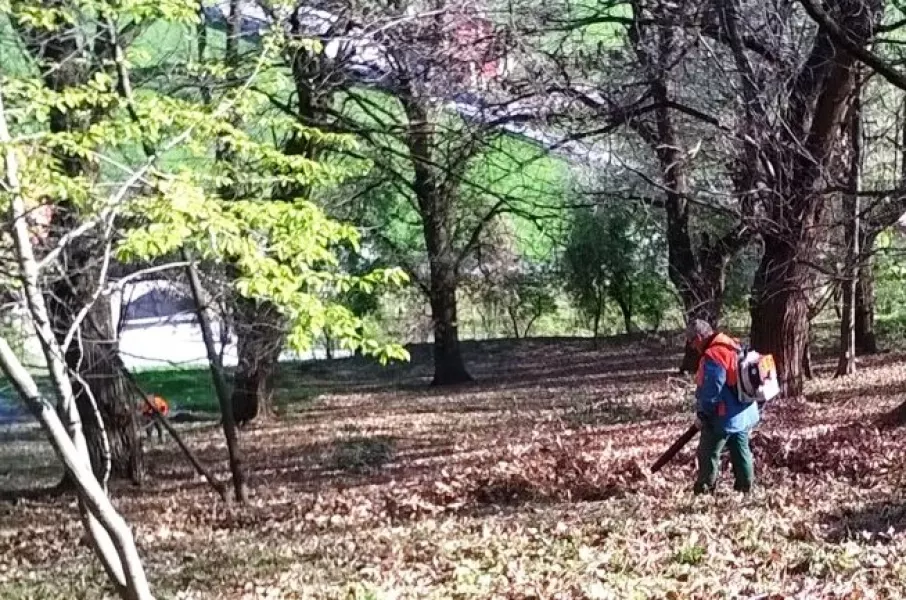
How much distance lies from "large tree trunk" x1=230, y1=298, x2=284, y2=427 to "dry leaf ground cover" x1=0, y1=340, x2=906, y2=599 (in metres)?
1.01

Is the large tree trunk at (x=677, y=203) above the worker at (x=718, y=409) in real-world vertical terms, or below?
above

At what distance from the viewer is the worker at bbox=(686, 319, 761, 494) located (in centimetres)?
982

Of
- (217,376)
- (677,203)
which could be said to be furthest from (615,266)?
Answer: (217,376)

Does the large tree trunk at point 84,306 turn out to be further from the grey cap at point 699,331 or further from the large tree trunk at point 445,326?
the large tree trunk at point 445,326

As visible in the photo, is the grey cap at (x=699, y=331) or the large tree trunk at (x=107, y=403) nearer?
the grey cap at (x=699, y=331)

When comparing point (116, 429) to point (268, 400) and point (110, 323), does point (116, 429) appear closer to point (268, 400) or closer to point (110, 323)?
point (110, 323)

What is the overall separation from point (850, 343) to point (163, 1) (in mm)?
14979

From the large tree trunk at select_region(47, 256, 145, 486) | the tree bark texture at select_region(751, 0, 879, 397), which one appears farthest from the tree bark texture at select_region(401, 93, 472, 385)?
the large tree trunk at select_region(47, 256, 145, 486)

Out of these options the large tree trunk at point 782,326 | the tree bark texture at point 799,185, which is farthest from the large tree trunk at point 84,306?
the large tree trunk at point 782,326

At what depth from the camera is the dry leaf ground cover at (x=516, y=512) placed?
7109mm

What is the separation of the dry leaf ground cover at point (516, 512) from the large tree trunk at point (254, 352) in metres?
1.01

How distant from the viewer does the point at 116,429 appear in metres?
16.0

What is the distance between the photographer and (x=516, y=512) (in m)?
10.8

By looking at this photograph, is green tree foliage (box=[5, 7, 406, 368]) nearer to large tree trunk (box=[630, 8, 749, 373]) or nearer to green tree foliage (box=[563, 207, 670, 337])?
large tree trunk (box=[630, 8, 749, 373])
